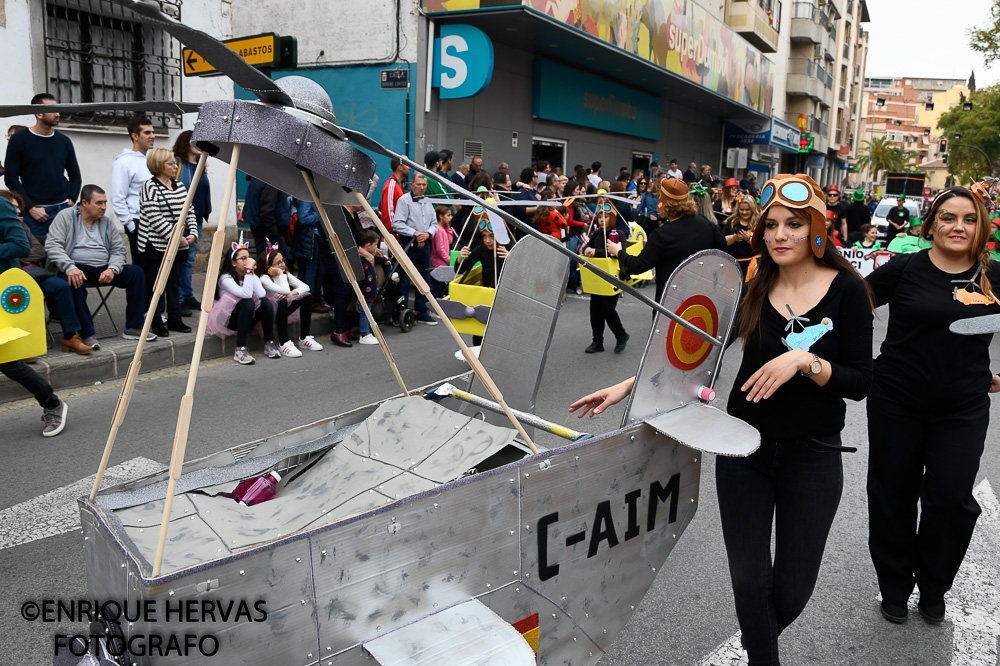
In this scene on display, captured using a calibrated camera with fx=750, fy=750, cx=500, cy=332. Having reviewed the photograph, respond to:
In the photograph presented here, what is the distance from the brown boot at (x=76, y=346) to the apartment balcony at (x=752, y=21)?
28.1 m

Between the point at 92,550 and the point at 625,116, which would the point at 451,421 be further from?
the point at 625,116

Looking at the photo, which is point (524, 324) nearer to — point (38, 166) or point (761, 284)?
point (761, 284)

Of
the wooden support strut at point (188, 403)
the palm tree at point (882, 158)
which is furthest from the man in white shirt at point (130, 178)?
the palm tree at point (882, 158)

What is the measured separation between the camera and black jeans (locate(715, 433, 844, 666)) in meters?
2.63

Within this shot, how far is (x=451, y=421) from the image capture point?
123 inches

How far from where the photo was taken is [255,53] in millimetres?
8516

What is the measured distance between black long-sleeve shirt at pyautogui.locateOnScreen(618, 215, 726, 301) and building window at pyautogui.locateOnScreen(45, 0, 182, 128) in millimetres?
7576

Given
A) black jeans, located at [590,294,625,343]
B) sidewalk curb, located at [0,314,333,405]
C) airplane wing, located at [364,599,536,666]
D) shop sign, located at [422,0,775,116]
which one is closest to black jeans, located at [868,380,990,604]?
airplane wing, located at [364,599,536,666]

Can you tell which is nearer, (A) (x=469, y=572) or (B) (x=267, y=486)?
(A) (x=469, y=572)

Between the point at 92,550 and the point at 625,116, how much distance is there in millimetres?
21158

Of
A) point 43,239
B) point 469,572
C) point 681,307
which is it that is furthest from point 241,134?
point 43,239

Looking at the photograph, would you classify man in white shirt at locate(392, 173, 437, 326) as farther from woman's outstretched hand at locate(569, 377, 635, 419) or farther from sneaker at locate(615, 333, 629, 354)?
woman's outstretched hand at locate(569, 377, 635, 419)

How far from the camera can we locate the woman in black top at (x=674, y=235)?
23.4 feet

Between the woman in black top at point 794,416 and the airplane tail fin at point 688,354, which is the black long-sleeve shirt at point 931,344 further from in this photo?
the airplane tail fin at point 688,354
